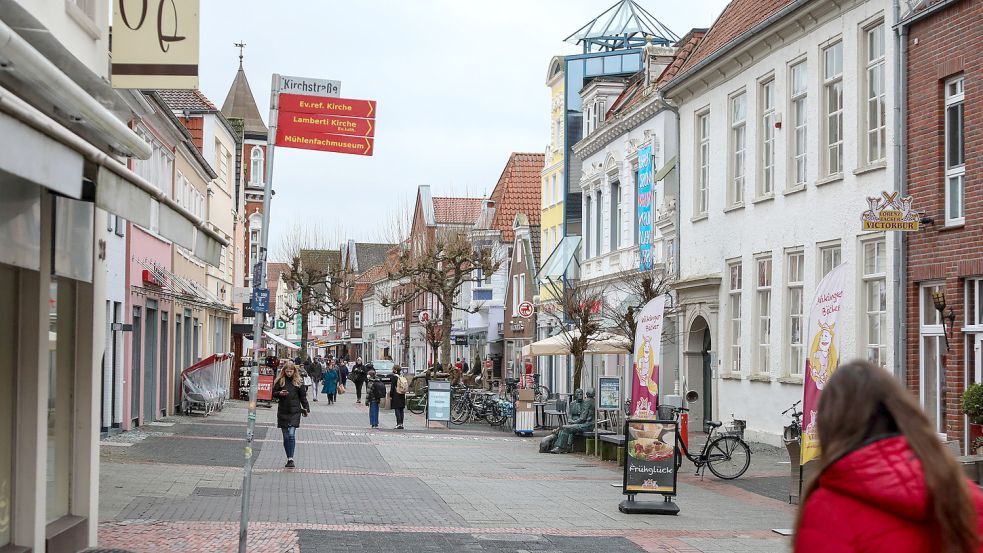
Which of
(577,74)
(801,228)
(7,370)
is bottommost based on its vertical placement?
(7,370)

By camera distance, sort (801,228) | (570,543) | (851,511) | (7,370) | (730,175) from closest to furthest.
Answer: (851,511), (7,370), (570,543), (801,228), (730,175)

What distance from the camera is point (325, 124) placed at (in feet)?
35.3

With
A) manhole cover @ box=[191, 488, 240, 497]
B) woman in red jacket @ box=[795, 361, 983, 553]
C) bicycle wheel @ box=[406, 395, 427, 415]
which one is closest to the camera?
woman in red jacket @ box=[795, 361, 983, 553]

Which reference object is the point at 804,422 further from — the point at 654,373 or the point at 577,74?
the point at 577,74

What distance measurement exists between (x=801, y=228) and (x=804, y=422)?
11.9m

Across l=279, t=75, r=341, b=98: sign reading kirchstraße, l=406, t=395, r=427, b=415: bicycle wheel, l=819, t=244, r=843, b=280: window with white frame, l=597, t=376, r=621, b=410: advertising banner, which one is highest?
l=279, t=75, r=341, b=98: sign reading kirchstraße

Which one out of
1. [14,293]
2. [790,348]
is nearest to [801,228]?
[790,348]

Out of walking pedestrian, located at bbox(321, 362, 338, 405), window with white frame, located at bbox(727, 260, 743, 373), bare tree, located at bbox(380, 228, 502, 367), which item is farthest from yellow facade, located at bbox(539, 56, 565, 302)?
window with white frame, located at bbox(727, 260, 743, 373)

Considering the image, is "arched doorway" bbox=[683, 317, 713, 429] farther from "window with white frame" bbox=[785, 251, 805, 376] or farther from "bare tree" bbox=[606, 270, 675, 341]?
"window with white frame" bbox=[785, 251, 805, 376]

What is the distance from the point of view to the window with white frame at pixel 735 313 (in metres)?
27.9

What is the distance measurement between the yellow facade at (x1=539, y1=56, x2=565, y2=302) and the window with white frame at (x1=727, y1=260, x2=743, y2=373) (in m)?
18.5

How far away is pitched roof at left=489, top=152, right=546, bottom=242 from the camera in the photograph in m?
63.5

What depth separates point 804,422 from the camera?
13.1 meters

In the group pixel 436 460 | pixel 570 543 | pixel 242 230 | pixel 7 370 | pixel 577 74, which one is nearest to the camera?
pixel 7 370
